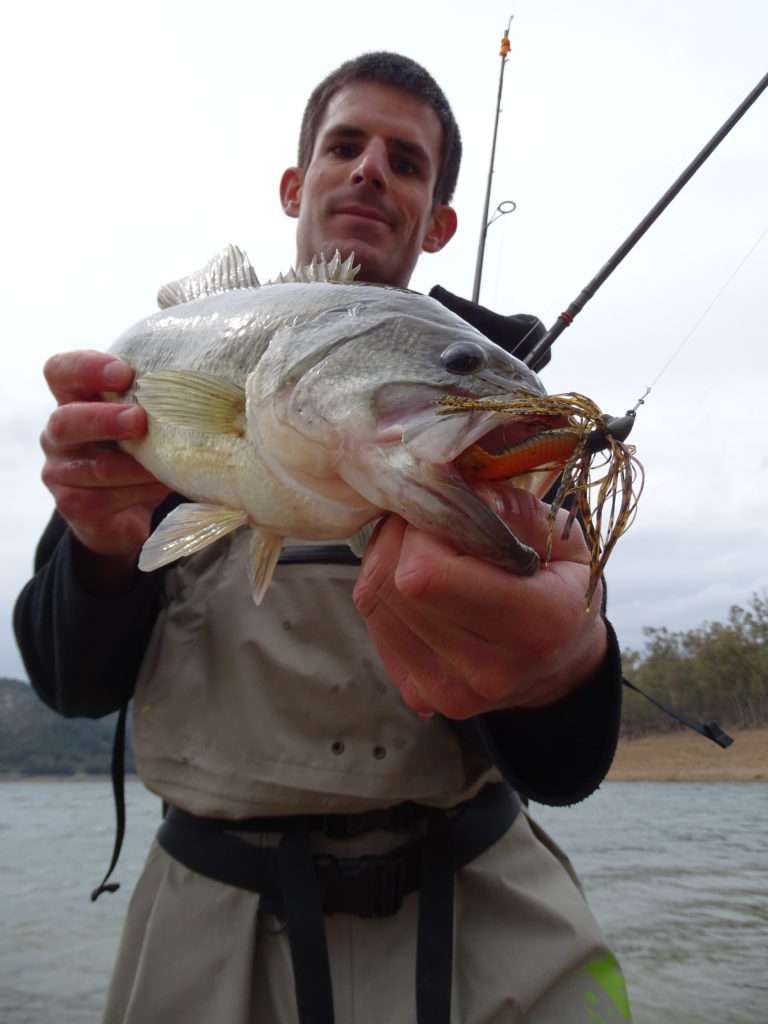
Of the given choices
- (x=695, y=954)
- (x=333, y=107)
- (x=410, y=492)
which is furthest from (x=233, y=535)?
(x=695, y=954)

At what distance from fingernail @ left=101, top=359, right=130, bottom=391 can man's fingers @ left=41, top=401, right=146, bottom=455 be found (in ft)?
0.76

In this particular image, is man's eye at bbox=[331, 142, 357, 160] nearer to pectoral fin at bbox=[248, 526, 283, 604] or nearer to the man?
the man

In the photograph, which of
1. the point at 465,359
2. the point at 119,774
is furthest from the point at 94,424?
the point at 119,774

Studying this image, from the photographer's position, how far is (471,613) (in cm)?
146

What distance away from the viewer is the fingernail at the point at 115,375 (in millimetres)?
2566

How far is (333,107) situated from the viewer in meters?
3.97

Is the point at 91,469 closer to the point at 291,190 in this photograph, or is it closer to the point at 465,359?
the point at 465,359

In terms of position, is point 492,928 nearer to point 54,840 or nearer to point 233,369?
point 233,369

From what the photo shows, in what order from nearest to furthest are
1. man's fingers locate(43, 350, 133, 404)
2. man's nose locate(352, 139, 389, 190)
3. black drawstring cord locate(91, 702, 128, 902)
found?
man's fingers locate(43, 350, 133, 404) < black drawstring cord locate(91, 702, 128, 902) < man's nose locate(352, 139, 389, 190)

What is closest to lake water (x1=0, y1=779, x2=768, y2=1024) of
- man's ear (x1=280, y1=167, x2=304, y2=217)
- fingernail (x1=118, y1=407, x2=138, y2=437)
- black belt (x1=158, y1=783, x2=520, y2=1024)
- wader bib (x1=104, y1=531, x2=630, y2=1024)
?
wader bib (x1=104, y1=531, x2=630, y2=1024)

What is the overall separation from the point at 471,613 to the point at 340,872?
4.17 ft

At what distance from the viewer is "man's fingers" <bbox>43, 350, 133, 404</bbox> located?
2547 millimetres

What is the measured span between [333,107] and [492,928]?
376cm

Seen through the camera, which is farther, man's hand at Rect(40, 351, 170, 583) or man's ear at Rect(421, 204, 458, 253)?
man's ear at Rect(421, 204, 458, 253)
